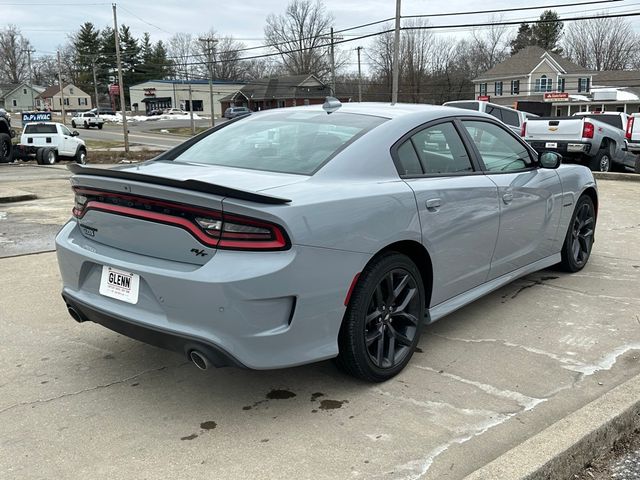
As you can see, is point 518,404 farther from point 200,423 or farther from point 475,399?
point 200,423

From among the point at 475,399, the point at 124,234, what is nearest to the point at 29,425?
the point at 124,234

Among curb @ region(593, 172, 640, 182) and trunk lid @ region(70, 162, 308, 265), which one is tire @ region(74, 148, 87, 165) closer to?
curb @ region(593, 172, 640, 182)

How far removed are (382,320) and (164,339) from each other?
1.18 m

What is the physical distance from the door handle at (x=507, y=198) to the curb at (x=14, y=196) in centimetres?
953

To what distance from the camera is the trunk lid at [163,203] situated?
2.70 metres

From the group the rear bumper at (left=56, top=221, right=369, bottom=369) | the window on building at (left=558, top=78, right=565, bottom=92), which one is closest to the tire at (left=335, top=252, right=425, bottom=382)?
the rear bumper at (left=56, top=221, right=369, bottom=369)

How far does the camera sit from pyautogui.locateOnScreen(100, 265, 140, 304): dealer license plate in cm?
291

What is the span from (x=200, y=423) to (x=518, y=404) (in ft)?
5.38

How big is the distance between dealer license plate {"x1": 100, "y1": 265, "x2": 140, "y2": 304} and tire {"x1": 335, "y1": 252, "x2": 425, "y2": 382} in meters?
1.05

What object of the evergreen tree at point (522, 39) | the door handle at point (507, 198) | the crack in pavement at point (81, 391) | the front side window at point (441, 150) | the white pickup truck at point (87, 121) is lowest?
the crack in pavement at point (81, 391)

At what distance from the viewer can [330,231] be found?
2.86 meters

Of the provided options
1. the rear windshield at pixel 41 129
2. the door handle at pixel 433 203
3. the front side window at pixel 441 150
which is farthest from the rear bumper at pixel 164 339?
the rear windshield at pixel 41 129

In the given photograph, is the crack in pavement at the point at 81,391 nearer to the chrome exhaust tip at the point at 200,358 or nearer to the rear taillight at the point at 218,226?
the chrome exhaust tip at the point at 200,358

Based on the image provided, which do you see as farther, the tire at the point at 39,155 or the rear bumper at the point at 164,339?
the tire at the point at 39,155
